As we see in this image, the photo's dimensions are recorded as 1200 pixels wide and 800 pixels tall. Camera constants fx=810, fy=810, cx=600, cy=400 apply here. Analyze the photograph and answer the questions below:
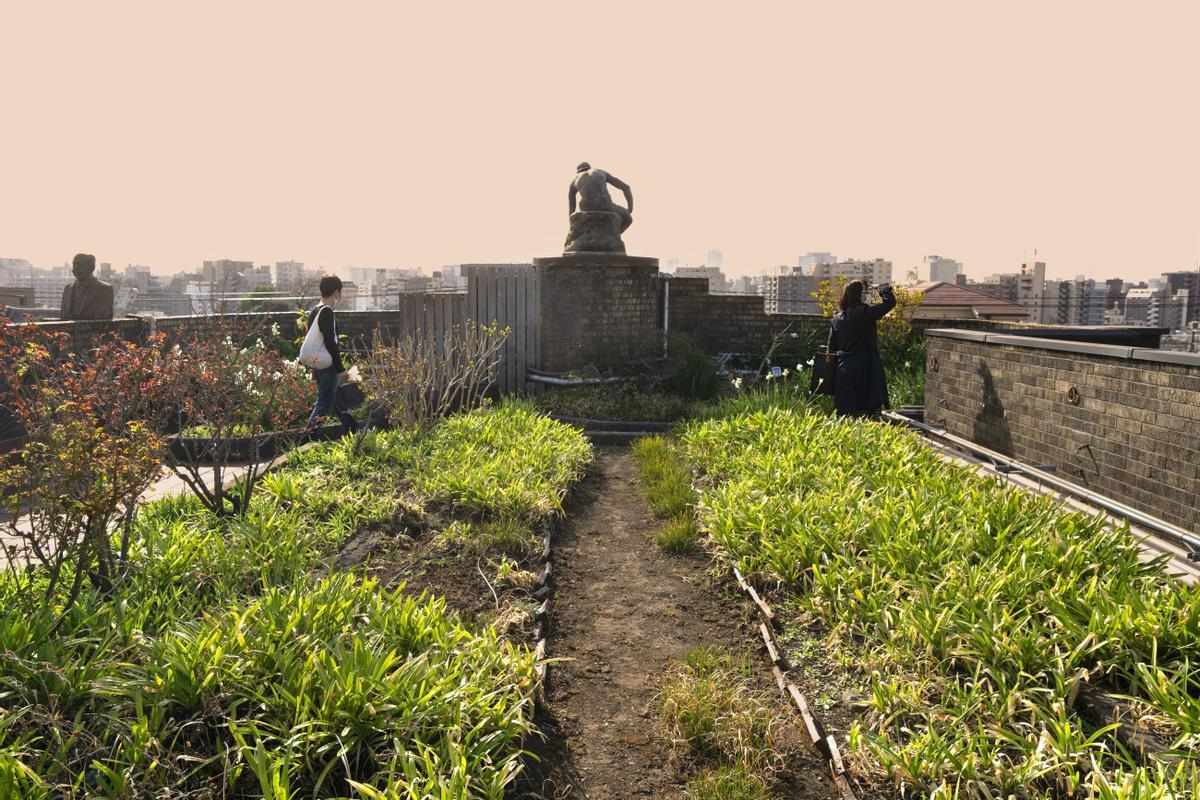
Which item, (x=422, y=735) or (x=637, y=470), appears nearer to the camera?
(x=422, y=735)

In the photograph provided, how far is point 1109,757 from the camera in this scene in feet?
9.72

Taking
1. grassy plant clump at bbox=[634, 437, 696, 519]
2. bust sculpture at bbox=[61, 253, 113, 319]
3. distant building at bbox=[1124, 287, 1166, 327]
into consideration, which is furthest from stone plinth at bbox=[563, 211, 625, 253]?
distant building at bbox=[1124, 287, 1166, 327]

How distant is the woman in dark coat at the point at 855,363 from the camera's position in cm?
870

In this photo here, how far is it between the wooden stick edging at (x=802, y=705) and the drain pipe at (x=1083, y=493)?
241cm

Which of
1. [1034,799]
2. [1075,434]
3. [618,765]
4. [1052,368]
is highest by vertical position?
[1052,368]

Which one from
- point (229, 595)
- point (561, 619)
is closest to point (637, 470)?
point (561, 619)

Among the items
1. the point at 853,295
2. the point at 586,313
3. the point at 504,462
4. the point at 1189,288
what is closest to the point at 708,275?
the point at 1189,288

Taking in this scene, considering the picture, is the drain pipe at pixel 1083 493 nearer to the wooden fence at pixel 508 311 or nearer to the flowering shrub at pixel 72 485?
the flowering shrub at pixel 72 485

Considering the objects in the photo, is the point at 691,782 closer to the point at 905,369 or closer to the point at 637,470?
the point at 637,470

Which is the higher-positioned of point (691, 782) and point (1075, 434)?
point (1075, 434)

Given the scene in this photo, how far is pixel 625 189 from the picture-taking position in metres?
14.0

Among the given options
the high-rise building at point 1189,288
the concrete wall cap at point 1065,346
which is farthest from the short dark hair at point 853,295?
the high-rise building at point 1189,288

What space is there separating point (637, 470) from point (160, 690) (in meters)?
6.02

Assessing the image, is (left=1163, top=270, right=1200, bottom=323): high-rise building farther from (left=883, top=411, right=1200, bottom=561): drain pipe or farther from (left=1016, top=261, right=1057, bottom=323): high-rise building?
(left=883, top=411, right=1200, bottom=561): drain pipe
